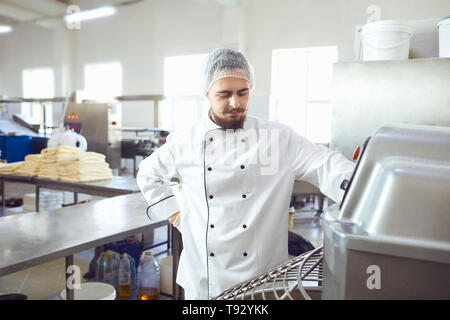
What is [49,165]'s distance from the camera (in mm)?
3447

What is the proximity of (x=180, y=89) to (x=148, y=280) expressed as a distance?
7.89 m

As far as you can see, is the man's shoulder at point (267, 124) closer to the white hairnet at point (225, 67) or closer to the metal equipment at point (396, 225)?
the white hairnet at point (225, 67)

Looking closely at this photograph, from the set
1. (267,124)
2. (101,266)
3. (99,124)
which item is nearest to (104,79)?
(99,124)

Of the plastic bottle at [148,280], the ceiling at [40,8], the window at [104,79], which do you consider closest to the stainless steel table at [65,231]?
the plastic bottle at [148,280]

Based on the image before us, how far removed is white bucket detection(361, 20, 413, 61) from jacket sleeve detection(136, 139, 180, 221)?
125 centimetres

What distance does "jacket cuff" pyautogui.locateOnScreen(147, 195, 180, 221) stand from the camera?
5.16 feet

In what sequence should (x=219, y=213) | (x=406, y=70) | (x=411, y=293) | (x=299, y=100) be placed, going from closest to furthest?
(x=411, y=293) < (x=219, y=213) < (x=406, y=70) < (x=299, y=100)

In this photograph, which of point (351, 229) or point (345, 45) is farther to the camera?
point (345, 45)

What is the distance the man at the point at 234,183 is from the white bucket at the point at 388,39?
0.85 meters

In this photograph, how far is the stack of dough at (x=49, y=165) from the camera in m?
3.42

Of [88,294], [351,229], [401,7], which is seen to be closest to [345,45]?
[401,7]

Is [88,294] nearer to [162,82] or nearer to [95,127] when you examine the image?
[95,127]

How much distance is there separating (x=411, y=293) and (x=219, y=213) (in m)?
1.08

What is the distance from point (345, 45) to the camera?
7891 mm
